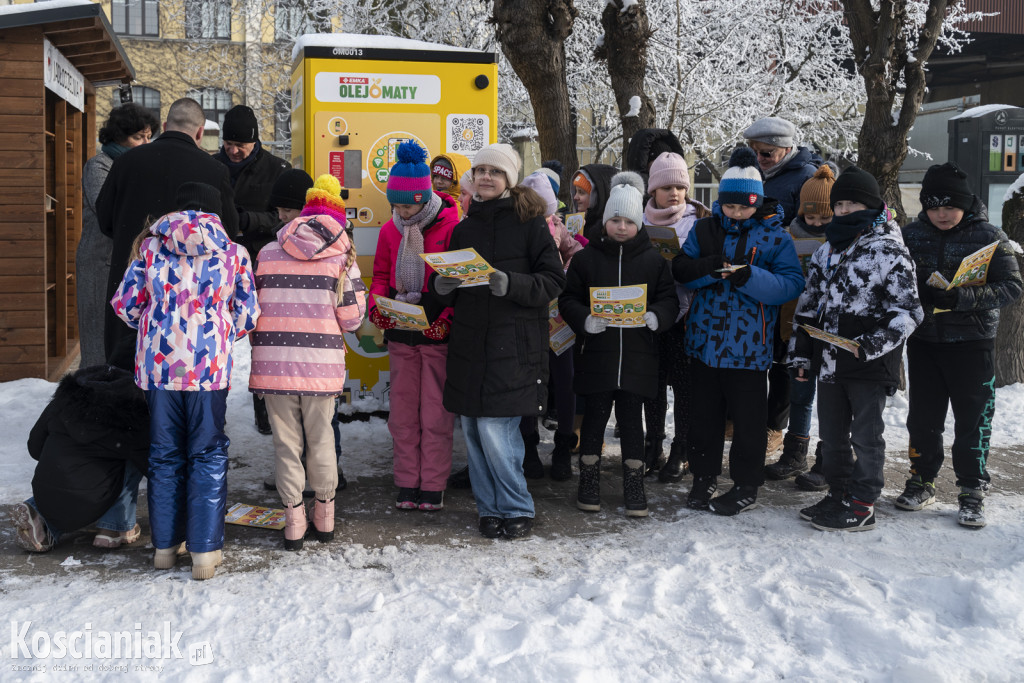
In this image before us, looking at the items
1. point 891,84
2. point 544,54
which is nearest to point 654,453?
point 544,54

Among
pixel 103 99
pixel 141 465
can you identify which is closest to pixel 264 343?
pixel 141 465

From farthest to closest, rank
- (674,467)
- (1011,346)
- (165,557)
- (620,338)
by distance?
1. (1011,346)
2. (674,467)
3. (620,338)
4. (165,557)

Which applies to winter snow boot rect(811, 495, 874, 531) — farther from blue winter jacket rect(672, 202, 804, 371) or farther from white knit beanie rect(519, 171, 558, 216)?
white knit beanie rect(519, 171, 558, 216)

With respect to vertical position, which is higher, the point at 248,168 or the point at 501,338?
the point at 248,168

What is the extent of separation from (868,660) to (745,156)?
9.86 feet

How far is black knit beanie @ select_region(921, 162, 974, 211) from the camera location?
15.4ft

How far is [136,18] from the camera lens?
28469 millimetres

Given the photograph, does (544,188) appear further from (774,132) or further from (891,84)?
(891,84)

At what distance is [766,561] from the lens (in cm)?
419

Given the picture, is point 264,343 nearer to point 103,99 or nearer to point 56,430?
point 56,430

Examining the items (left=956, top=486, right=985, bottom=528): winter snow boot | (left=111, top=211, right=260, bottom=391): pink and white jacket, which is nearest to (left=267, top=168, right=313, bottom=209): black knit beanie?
(left=111, top=211, right=260, bottom=391): pink and white jacket

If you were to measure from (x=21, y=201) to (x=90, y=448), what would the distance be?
4483 mm

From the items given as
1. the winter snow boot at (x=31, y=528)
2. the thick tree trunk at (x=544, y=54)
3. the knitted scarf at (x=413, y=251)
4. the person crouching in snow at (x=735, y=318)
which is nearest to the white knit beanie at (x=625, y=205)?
the person crouching in snow at (x=735, y=318)

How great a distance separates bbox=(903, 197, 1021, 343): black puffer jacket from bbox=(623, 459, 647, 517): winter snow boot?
5.50 feet
